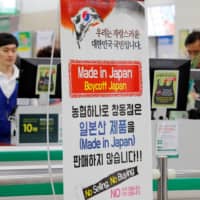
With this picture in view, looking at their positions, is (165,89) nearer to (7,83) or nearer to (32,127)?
(32,127)

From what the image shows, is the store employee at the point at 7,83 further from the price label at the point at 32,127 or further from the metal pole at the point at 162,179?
the metal pole at the point at 162,179

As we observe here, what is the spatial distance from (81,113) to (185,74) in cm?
154

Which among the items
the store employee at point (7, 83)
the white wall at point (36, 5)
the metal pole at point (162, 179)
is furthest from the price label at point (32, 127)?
the white wall at point (36, 5)

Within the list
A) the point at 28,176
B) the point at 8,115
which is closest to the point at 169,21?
the point at 8,115

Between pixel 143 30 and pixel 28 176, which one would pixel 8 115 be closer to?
pixel 28 176

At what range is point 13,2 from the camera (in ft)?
31.5

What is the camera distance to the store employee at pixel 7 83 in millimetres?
4039

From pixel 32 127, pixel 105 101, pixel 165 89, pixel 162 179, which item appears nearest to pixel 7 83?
pixel 32 127

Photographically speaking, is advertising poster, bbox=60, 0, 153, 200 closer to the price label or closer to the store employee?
the price label

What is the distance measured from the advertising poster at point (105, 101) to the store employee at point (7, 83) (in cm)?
186

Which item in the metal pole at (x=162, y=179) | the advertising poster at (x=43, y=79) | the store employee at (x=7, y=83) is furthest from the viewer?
the store employee at (x=7, y=83)

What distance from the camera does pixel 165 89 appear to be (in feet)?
10.8

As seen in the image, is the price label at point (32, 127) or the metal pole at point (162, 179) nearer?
the metal pole at point (162, 179)

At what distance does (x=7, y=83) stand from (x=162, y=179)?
2155 millimetres
